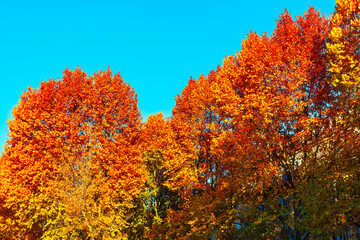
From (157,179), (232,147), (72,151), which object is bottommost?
(232,147)

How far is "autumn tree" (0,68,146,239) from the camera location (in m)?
23.9

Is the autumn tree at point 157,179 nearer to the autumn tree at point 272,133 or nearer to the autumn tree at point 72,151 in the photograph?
the autumn tree at point 72,151

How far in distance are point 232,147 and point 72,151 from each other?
13483 millimetres

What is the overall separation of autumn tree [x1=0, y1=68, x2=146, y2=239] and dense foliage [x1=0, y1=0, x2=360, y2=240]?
124mm

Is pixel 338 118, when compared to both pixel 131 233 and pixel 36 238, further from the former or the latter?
pixel 36 238

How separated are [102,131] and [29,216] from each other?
393 inches

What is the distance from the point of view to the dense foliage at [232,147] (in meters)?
16.5

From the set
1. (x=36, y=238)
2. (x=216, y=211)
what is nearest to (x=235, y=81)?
(x=216, y=211)

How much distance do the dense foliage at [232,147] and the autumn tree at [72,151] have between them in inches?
4.9

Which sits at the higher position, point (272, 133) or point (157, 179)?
point (157, 179)

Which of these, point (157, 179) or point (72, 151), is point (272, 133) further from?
point (157, 179)

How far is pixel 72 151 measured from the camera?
83.9 ft

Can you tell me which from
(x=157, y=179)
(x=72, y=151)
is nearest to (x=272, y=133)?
(x=72, y=151)

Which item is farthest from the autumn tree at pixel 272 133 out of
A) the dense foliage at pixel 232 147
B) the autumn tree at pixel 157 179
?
the autumn tree at pixel 157 179
